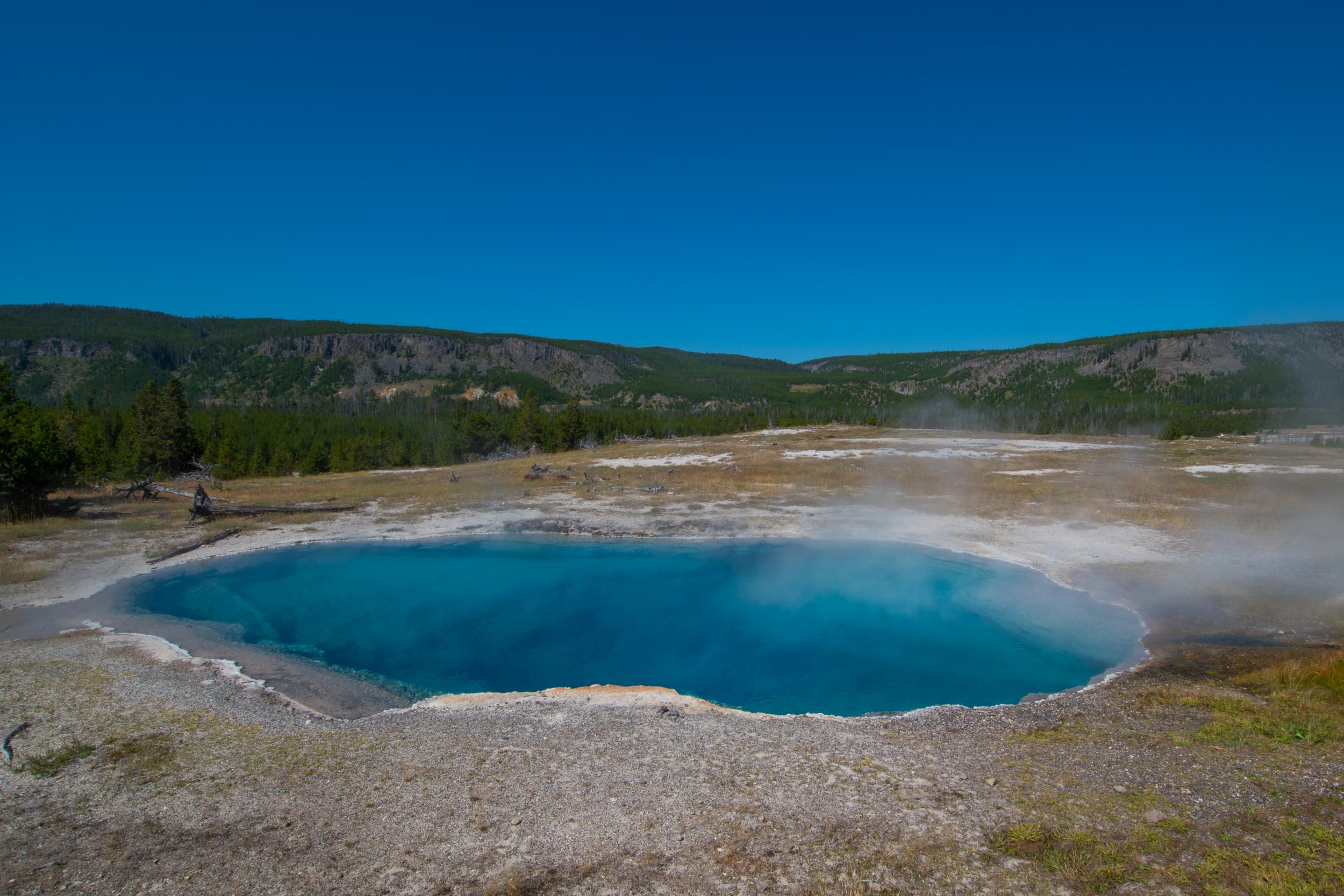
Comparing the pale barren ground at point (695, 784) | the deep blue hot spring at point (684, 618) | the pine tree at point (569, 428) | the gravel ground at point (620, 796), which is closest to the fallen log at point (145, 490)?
the deep blue hot spring at point (684, 618)

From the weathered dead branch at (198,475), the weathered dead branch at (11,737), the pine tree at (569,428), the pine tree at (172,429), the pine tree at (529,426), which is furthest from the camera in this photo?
the pine tree at (529,426)

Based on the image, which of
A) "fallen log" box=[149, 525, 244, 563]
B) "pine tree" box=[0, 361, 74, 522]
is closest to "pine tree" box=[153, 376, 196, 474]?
"pine tree" box=[0, 361, 74, 522]

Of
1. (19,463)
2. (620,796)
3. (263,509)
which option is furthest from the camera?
(263,509)

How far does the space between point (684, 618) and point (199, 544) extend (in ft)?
61.2

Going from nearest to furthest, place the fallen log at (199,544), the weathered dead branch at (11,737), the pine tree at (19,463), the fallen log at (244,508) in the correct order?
the weathered dead branch at (11,737) < the fallen log at (199,544) < the pine tree at (19,463) < the fallen log at (244,508)

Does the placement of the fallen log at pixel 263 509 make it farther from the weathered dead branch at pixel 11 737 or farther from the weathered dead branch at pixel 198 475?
the weathered dead branch at pixel 11 737

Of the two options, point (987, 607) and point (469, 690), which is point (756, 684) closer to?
point (469, 690)

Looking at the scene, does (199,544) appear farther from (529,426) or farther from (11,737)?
(529,426)

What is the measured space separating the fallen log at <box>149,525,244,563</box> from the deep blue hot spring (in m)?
0.99

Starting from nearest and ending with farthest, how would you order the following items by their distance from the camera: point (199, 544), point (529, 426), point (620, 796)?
1. point (620, 796)
2. point (199, 544)
3. point (529, 426)

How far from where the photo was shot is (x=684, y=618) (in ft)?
57.7

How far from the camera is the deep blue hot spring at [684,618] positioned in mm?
13164

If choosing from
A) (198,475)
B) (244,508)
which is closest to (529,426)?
(198,475)

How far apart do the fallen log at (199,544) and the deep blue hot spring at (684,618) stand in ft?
3.25
